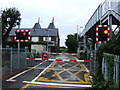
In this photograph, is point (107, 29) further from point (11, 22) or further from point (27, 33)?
point (11, 22)

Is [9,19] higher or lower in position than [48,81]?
higher

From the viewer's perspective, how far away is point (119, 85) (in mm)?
5016

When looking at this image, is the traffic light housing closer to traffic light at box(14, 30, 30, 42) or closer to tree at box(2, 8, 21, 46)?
traffic light at box(14, 30, 30, 42)

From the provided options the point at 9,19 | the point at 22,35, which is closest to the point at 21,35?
the point at 22,35

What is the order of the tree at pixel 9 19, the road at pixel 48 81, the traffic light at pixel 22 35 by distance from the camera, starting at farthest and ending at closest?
1. the tree at pixel 9 19
2. the traffic light at pixel 22 35
3. the road at pixel 48 81

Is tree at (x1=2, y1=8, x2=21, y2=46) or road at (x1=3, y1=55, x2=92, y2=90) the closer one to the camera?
road at (x1=3, y1=55, x2=92, y2=90)

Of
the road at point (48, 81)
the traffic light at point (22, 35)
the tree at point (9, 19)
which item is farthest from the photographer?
the tree at point (9, 19)

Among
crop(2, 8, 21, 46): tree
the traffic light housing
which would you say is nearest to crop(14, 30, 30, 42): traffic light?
the traffic light housing

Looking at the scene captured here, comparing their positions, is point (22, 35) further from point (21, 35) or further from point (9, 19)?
point (9, 19)

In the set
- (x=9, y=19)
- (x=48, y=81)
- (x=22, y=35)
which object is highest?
(x=9, y=19)

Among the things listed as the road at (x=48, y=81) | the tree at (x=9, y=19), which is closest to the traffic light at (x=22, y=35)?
the road at (x=48, y=81)

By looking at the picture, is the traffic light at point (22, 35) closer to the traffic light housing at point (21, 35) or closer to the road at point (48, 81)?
the traffic light housing at point (21, 35)

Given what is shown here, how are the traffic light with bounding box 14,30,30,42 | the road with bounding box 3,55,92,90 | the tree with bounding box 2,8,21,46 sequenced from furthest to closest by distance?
1. the tree with bounding box 2,8,21,46
2. the traffic light with bounding box 14,30,30,42
3. the road with bounding box 3,55,92,90

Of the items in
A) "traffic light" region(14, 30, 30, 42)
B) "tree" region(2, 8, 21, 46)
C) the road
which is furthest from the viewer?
"tree" region(2, 8, 21, 46)
